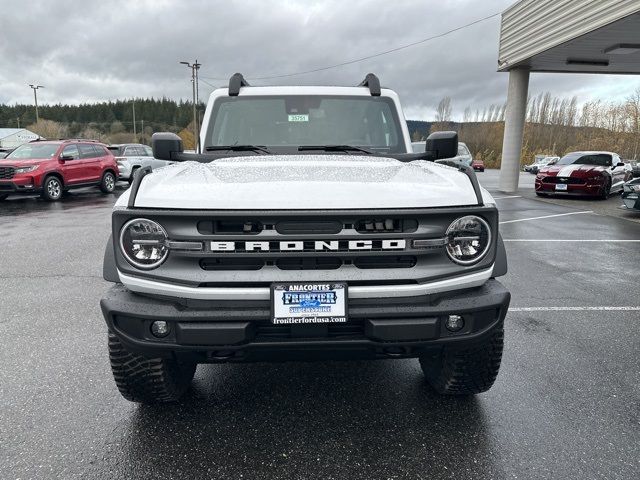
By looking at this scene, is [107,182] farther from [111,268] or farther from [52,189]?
[111,268]

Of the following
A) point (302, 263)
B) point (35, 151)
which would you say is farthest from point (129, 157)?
point (302, 263)

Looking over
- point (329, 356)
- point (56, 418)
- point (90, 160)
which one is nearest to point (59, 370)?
point (56, 418)

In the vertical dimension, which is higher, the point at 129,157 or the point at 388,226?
the point at 388,226

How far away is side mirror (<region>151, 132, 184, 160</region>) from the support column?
53.4ft

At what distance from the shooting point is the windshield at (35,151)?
45.8ft

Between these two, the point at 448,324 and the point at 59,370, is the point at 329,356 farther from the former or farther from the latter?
the point at 59,370

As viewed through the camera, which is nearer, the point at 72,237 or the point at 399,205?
the point at 399,205

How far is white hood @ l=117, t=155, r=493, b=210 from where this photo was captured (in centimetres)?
205

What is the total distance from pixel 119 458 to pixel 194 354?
2.16ft

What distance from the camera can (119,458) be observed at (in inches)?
87.8

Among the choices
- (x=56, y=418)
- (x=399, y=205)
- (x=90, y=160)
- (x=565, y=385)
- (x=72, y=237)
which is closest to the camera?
(x=399, y=205)

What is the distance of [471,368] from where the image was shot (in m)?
2.53

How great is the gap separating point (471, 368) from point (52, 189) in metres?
14.6

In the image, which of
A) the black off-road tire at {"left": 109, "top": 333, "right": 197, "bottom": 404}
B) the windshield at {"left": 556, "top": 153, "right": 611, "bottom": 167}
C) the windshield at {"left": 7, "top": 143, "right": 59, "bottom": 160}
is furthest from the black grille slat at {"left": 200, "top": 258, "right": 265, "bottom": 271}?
the windshield at {"left": 556, "top": 153, "right": 611, "bottom": 167}
